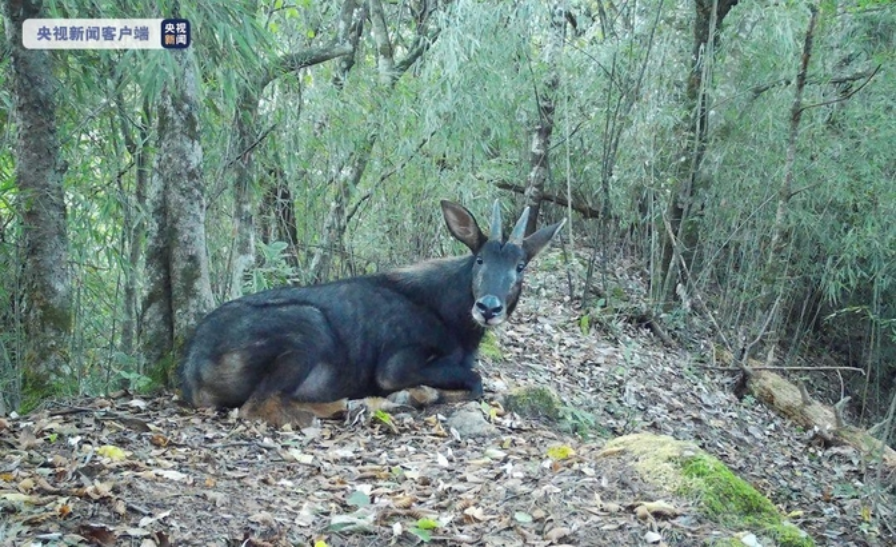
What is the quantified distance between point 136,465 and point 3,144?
2.65 m

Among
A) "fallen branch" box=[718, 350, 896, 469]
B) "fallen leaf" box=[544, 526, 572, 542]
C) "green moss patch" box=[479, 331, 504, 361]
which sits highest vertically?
"fallen leaf" box=[544, 526, 572, 542]

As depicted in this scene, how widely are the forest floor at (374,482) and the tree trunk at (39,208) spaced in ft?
1.34

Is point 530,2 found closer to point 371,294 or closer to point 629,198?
point 629,198

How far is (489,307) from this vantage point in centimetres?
576

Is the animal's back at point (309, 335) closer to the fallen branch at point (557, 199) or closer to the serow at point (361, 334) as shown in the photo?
the serow at point (361, 334)

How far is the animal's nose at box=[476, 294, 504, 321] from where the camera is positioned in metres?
5.77

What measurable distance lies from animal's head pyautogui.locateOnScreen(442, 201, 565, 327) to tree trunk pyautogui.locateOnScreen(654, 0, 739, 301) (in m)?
3.64

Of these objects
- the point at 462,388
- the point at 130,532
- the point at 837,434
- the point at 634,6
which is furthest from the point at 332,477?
the point at 634,6

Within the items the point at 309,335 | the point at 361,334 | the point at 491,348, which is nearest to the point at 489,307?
the point at 361,334

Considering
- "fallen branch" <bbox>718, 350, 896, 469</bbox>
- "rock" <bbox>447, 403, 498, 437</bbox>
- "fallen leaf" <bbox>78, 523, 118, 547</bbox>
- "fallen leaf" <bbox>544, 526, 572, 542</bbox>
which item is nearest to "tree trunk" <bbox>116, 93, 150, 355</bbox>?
"rock" <bbox>447, 403, 498, 437</bbox>

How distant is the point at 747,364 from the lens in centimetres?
897

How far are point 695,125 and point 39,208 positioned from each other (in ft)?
22.2

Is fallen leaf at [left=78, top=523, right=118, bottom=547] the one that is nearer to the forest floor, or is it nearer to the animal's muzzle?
the forest floor

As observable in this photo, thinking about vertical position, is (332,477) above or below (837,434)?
above
